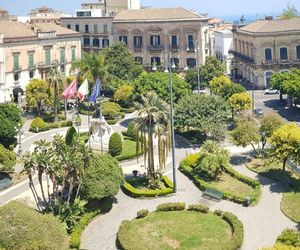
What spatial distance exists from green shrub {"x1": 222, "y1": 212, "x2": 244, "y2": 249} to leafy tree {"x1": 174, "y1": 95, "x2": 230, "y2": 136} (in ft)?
63.3

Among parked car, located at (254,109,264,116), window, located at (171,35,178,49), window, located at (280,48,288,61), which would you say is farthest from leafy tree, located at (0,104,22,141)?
window, located at (280,48,288,61)

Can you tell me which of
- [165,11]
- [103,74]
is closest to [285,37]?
[165,11]

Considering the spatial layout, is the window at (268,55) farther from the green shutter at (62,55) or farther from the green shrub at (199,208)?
the green shrub at (199,208)

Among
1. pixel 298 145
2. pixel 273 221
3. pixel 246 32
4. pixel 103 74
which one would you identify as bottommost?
pixel 273 221

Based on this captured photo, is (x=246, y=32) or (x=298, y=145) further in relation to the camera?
(x=246, y=32)

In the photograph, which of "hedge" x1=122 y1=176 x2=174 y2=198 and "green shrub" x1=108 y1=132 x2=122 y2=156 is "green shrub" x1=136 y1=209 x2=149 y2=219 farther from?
"green shrub" x1=108 y1=132 x2=122 y2=156

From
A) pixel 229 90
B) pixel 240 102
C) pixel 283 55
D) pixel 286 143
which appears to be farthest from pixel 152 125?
pixel 283 55

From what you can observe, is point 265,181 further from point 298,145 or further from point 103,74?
point 103,74

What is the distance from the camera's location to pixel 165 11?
99750 mm

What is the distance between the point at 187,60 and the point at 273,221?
6614 centimetres

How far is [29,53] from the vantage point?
8419cm

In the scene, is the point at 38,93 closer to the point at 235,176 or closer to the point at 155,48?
the point at 235,176

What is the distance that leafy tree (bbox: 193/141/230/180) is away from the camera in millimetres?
43656

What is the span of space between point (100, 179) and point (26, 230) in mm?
10758
